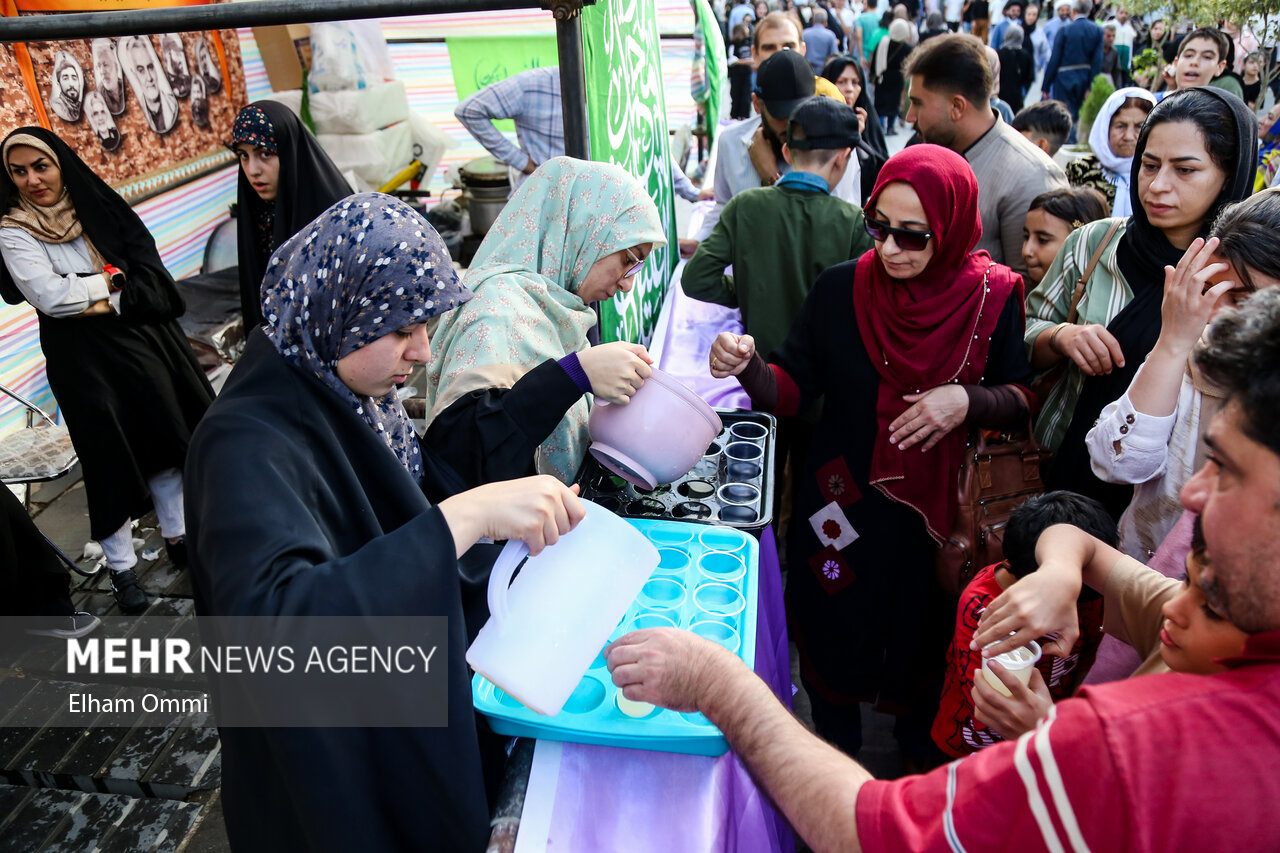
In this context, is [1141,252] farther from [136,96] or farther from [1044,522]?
[136,96]

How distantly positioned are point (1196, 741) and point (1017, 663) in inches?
22.3

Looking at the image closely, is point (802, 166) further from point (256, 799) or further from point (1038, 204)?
point (256, 799)

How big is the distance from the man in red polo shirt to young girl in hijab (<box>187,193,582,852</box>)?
1.99 feet

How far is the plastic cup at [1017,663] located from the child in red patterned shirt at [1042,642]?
23cm

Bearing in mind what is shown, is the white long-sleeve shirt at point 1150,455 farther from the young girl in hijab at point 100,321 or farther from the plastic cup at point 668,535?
the young girl in hijab at point 100,321

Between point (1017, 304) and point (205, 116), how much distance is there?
6.18 meters

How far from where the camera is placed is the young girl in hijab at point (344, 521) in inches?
39.8

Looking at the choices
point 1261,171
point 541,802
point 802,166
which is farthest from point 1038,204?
point 1261,171

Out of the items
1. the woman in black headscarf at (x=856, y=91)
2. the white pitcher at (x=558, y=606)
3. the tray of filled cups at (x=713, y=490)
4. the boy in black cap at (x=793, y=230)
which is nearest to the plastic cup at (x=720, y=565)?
the tray of filled cups at (x=713, y=490)

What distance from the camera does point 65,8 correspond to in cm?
425

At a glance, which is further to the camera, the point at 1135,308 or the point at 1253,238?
the point at 1135,308

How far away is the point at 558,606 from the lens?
110cm

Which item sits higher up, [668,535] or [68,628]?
[668,535]

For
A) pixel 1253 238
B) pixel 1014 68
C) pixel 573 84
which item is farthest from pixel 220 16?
pixel 1014 68
